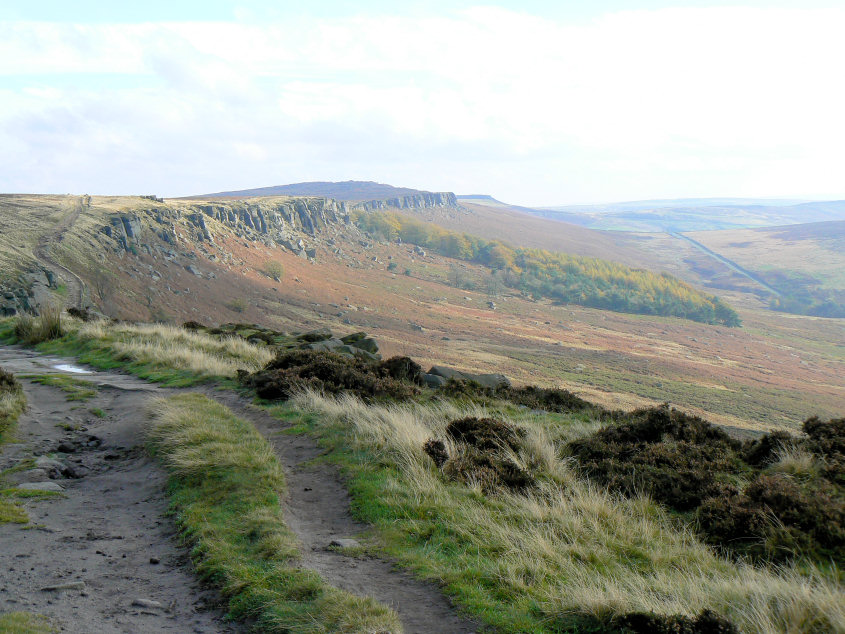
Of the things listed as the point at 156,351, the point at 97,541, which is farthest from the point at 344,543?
the point at 156,351

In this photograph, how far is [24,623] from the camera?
4164mm

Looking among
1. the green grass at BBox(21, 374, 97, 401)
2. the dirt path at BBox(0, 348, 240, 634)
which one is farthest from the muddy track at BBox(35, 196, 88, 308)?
the dirt path at BBox(0, 348, 240, 634)

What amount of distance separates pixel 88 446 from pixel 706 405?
6535 cm

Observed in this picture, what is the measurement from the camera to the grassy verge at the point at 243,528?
441 centimetres

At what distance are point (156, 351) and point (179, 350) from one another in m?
0.68

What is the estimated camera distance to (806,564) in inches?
211

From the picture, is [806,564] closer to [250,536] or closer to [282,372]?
[250,536]

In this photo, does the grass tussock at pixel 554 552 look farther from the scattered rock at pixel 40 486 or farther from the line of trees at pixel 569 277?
the line of trees at pixel 569 277

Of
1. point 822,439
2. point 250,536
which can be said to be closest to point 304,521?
point 250,536

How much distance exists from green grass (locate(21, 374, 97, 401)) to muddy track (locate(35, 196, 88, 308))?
2085 centimetres

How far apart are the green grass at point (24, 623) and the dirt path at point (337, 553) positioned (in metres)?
2.16

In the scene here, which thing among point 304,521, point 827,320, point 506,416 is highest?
point 304,521

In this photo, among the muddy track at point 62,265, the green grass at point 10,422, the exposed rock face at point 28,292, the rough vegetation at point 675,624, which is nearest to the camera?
the rough vegetation at point 675,624

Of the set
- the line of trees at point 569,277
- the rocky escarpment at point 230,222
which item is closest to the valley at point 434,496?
the rocky escarpment at point 230,222
